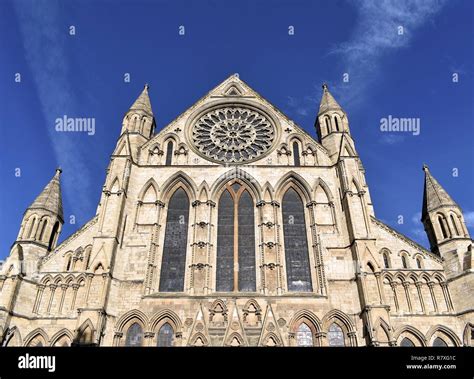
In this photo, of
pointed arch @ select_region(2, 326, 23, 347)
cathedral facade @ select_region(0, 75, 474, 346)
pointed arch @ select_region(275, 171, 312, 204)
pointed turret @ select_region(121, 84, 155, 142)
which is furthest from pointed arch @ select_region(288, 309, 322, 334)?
→ pointed turret @ select_region(121, 84, 155, 142)

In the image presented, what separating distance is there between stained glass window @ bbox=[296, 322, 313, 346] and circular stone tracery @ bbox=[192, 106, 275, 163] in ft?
36.1

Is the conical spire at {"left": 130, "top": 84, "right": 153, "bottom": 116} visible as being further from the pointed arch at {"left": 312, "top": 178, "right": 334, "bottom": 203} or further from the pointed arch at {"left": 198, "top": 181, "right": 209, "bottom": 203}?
the pointed arch at {"left": 312, "top": 178, "right": 334, "bottom": 203}

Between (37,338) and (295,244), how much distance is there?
13.7 meters

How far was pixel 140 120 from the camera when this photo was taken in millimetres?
26891

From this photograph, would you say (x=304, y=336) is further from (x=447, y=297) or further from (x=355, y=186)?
(x=355, y=186)

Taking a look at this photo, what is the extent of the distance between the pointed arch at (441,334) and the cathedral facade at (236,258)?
0.06 m

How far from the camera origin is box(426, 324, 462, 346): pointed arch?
17.8 meters

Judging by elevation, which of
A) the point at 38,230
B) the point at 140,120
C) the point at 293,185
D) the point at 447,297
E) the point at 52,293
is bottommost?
the point at 447,297

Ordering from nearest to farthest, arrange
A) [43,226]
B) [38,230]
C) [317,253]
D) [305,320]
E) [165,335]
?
1. [165,335]
2. [305,320]
3. [317,253]
4. [38,230]
5. [43,226]

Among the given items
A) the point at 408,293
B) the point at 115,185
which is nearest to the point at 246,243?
the point at 115,185

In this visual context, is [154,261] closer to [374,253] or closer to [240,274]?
[240,274]

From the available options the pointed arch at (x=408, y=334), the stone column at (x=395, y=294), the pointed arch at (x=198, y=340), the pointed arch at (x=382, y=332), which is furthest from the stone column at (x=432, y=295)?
the pointed arch at (x=198, y=340)

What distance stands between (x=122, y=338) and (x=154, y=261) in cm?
415

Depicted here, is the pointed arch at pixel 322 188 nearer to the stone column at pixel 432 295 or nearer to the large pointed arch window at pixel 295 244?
the large pointed arch window at pixel 295 244
